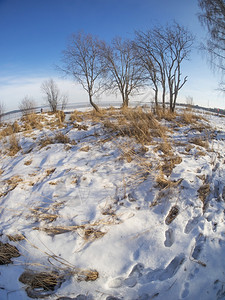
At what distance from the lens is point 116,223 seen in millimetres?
1694

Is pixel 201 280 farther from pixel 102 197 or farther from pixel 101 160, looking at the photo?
pixel 101 160

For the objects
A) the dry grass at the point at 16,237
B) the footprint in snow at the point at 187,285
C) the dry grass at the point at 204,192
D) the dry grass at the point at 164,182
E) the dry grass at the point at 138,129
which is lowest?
the footprint in snow at the point at 187,285

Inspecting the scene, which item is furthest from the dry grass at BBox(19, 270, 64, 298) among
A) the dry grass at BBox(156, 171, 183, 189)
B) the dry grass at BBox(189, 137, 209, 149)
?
the dry grass at BBox(189, 137, 209, 149)

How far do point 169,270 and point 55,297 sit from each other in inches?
41.1

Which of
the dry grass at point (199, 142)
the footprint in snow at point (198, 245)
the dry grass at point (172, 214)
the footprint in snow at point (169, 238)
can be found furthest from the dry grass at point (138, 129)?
the footprint in snow at point (198, 245)

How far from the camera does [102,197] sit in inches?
79.7

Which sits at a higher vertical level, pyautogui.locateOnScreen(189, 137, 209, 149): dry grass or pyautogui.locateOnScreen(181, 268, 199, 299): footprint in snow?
pyautogui.locateOnScreen(189, 137, 209, 149): dry grass

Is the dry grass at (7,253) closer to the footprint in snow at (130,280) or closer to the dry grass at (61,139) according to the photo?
the footprint in snow at (130,280)

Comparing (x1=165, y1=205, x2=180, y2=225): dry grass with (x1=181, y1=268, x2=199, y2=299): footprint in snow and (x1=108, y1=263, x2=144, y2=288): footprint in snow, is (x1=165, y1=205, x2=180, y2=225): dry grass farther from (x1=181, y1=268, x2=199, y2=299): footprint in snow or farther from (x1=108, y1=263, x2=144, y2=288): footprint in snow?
(x1=108, y1=263, x2=144, y2=288): footprint in snow

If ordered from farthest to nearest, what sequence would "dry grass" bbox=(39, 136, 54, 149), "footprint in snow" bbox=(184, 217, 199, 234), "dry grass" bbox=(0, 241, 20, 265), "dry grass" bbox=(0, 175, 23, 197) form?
"dry grass" bbox=(39, 136, 54, 149) < "dry grass" bbox=(0, 175, 23, 197) < "footprint in snow" bbox=(184, 217, 199, 234) < "dry grass" bbox=(0, 241, 20, 265)

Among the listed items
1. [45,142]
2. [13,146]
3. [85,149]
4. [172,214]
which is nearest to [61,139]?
[45,142]

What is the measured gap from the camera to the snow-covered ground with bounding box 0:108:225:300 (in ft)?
4.16

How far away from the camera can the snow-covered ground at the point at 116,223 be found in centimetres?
127

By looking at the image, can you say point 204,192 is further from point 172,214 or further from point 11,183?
point 11,183
